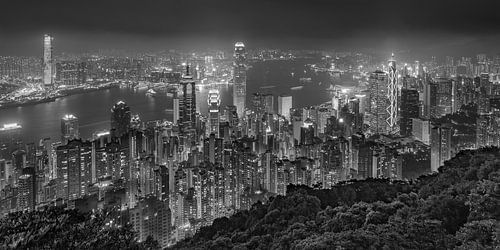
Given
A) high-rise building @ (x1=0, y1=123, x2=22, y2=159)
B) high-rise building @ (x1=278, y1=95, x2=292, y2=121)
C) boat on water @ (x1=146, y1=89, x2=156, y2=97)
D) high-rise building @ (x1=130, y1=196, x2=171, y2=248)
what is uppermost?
boat on water @ (x1=146, y1=89, x2=156, y2=97)

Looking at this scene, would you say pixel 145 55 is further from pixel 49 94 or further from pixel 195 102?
pixel 49 94

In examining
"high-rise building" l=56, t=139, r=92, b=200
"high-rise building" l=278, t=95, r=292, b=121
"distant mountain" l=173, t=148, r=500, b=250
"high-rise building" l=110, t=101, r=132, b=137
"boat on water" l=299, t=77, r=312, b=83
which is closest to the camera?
"distant mountain" l=173, t=148, r=500, b=250

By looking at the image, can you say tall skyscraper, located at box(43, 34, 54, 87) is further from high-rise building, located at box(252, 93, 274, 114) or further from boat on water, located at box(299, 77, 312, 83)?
boat on water, located at box(299, 77, 312, 83)

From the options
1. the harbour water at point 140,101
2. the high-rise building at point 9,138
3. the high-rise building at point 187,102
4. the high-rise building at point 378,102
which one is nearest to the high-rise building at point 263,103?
the harbour water at point 140,101

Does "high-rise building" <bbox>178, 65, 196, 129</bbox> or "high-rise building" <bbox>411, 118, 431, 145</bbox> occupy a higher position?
"high-rise building" <bbox>178, 65, 196, 129</bbox>

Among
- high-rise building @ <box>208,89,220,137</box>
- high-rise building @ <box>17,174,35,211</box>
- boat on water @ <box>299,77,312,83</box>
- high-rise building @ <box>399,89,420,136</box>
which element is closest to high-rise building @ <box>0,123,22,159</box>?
high-rise building @ <box>17,174,35,211</box>

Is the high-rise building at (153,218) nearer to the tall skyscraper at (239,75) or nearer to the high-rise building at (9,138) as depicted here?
the high-rise building at (9,138)

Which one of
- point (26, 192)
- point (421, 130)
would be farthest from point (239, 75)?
point (26, 192)
